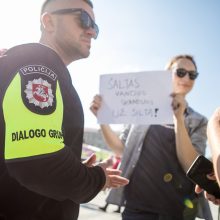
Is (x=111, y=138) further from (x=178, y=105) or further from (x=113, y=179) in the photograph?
(x=113, y=179)

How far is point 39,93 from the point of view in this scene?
1.47 metres

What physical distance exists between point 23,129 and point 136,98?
1.63 metres

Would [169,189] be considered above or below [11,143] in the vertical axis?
below

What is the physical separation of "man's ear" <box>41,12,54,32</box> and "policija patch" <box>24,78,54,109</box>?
33.0 inches

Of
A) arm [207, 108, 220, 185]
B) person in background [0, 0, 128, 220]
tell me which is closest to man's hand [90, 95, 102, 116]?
person in background [0, 0, 128, 220]

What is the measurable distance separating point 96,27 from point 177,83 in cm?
90

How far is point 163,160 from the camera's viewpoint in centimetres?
266

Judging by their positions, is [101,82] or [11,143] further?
[101,82]

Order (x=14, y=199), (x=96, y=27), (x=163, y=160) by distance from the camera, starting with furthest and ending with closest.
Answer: (x=163, y=160) < (x=96, y=27) < (x=14, y=199)

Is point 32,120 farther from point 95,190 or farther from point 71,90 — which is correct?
point 95,190

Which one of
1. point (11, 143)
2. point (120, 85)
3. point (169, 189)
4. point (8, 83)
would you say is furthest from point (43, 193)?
point (120, 85)

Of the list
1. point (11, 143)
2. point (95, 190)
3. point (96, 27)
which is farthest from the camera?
point (96, 27)

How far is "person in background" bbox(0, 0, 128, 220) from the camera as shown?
1.44 m

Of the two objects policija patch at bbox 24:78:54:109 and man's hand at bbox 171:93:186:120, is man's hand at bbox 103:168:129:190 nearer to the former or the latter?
policija patch at bbox 24:78:54:109
